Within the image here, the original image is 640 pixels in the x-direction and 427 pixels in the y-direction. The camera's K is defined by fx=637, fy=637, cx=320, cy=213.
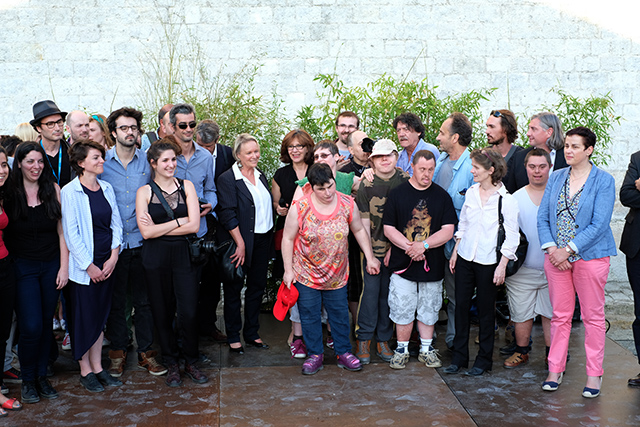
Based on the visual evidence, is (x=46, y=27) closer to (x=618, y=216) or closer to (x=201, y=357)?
(x=201, y=357)

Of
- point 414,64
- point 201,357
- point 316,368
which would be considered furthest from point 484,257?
point 414,64

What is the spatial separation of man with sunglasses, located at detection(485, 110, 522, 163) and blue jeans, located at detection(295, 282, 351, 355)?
1.88 m

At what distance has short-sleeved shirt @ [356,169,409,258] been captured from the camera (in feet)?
16.0

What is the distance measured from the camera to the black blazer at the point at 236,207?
491cm

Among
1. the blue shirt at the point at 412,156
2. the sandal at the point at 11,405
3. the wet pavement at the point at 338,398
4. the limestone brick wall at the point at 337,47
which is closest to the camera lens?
the wet pavement at the point at 338,398

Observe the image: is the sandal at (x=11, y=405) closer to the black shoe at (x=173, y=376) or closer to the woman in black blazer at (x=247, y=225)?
the black shoe at (x=173, y=376)

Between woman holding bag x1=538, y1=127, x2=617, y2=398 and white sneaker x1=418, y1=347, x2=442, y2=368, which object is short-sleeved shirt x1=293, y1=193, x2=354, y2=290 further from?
woman holding bag x1=538, y1=127, x2=617, y2=398

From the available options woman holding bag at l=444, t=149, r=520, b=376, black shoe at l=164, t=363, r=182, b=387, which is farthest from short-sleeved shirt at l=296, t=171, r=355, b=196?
black shoe at l=164, t=363, r=182, b=387

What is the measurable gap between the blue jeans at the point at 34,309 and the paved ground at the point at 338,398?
10.7 inches

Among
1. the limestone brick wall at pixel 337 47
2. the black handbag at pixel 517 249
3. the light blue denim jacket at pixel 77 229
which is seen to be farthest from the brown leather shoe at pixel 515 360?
the limestone brick wall at pixel 337 47

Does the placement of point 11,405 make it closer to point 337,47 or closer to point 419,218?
point 419,218

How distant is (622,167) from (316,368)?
642 centimetres

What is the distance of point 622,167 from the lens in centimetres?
909

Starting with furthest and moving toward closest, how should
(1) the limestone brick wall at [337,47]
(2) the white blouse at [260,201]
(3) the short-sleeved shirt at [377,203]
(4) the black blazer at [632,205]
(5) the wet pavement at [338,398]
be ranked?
(1) the limestone brick wall at [337,47]
(2) the white blouse at [260,201]
(3) the short-sleeved shirt at [377,203]
(4) the black blazer at [632,205]
(5) the wet pavement at [338,398]
